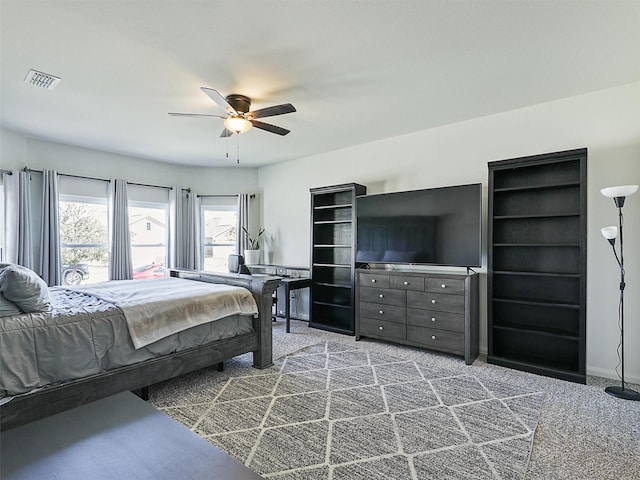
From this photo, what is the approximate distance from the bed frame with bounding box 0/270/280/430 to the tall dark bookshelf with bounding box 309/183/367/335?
5.64ft

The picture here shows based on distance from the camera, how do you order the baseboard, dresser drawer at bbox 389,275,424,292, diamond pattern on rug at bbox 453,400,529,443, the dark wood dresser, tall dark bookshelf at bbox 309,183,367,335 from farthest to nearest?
tall dark bookshelf at bbox 309,183,367,335, dresser drawer at bbox 389,275,424,292, the dark wood dresser, the baseboard, diamond pattern on rug at bbox 453,400,529,443

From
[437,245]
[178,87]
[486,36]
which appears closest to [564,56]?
[486,36]

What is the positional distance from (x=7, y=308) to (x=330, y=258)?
390 cm

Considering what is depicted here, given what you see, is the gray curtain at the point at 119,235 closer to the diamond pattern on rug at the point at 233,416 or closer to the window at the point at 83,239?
the window at the point at 83,239

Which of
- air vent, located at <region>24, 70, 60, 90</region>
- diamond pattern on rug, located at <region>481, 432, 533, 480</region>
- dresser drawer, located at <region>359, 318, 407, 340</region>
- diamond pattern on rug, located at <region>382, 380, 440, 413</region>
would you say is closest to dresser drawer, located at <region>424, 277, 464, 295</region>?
dresser drawer, located at <region>359, 318, 407, 340</region>

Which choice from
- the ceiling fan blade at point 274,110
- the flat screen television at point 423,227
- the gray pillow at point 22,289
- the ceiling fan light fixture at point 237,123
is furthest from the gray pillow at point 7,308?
the flat screen television at point 423,227

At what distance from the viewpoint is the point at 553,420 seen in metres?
2.41

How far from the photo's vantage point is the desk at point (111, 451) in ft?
3.34

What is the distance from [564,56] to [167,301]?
3.66 meters

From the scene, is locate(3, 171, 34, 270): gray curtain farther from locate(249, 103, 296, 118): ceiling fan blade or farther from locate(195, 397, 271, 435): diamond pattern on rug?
locate(195, 397, 271, 435): diamond pattern on rug

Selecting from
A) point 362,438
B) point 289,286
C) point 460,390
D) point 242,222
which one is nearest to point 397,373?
point 460,390

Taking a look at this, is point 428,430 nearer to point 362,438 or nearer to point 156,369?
point 362,438

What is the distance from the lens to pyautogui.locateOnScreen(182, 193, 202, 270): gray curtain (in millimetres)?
6160

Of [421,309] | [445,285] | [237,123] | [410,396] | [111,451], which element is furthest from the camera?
[421,309]
